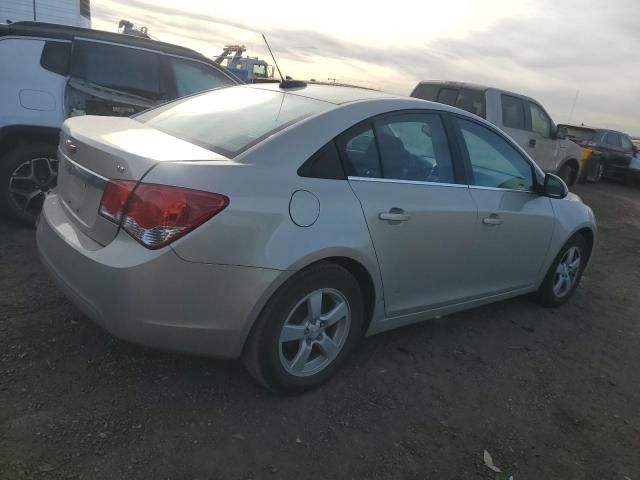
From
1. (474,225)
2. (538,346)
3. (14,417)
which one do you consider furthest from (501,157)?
(14,417)

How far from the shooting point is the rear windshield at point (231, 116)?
2.74 metres

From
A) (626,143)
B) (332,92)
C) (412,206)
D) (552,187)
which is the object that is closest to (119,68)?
(332,92)

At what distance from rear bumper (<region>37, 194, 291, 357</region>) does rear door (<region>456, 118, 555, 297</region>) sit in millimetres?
1647

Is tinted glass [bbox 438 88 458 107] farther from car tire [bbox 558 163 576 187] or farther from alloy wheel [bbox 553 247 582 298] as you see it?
alloy wheel [bbox 553 247 582 298]

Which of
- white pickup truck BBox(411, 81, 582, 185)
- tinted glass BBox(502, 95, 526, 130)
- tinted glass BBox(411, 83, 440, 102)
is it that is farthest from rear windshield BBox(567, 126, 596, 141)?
tinted glass BBox(411, 83, 440, 102)

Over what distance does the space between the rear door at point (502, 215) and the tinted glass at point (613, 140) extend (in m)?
13.9

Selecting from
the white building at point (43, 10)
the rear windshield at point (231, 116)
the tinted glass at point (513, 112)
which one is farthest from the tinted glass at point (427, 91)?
the white building at point (43, 10)

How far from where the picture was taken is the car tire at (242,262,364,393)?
8.48 feet

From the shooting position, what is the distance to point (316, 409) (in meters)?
2.81

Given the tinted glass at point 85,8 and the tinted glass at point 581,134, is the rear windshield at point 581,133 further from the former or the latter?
the tinted glass at point 85,8

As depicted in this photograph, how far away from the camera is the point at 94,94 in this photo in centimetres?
484

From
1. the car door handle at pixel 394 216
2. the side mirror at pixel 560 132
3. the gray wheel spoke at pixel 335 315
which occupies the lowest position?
the gray wheel spoke at pixel 335 315

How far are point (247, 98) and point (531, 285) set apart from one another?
104 inches

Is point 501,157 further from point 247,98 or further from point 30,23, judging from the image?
point 30,23
